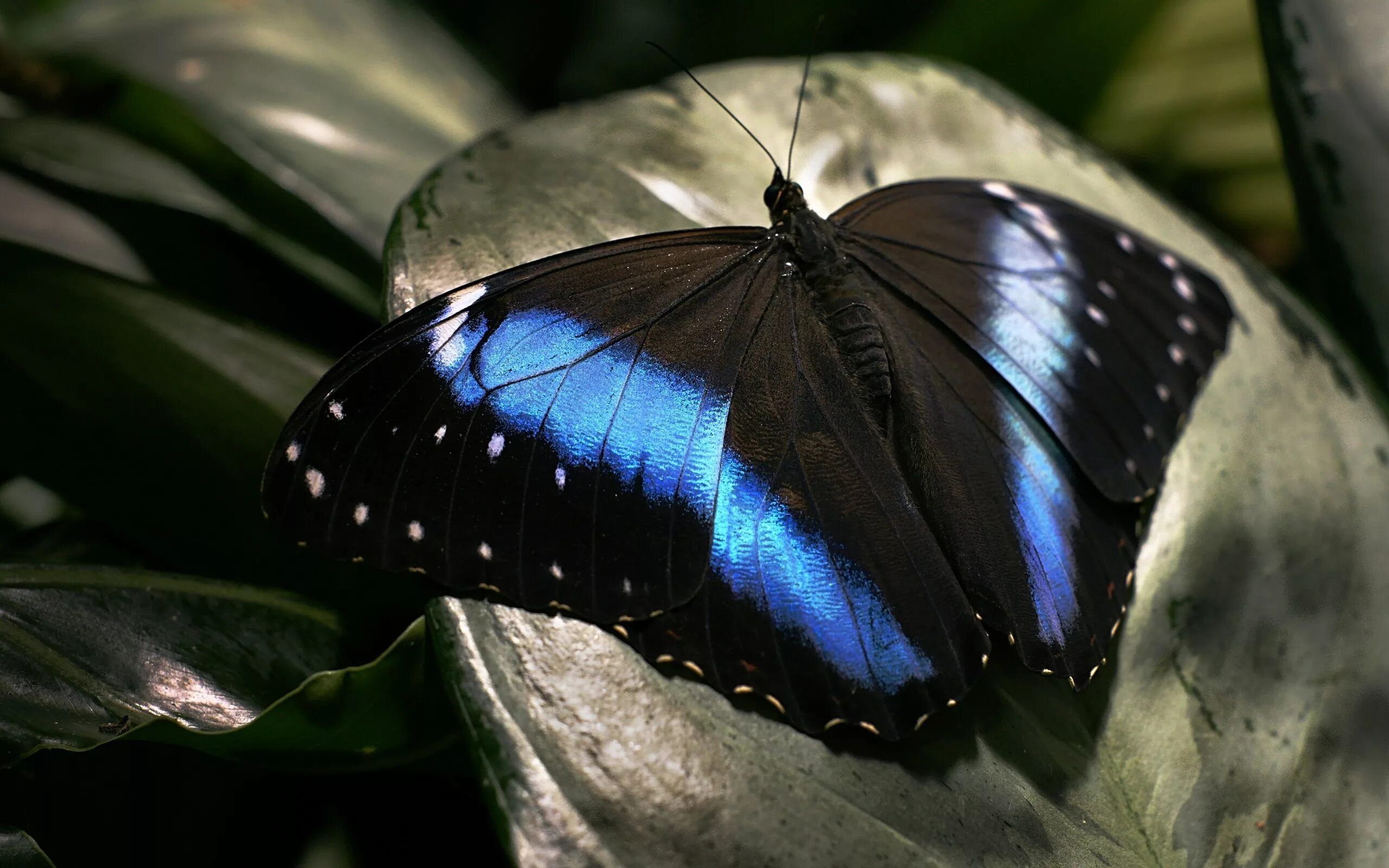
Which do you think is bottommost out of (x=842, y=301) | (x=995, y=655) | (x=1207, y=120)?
(x=995, y=655)

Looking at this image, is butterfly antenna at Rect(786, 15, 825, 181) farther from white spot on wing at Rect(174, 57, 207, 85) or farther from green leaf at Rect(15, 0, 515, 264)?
white spot on wing at Rect(174, 57, 207, 85)

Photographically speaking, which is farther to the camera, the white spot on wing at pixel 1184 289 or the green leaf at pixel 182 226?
the green leaf at pixel 182 226

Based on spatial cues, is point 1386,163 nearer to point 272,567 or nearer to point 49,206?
point 272,567

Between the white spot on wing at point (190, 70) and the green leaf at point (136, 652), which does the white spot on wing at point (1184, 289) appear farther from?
the white spot on wing at point (190, 70)

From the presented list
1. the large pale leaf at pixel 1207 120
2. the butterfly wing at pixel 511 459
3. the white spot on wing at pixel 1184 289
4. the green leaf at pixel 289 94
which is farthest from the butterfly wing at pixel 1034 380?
the large pale leaf at pixel 1207 120

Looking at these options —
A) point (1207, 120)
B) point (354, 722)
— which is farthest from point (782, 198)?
point (1207, 120)

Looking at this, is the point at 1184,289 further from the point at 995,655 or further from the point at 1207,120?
the point at 1207,120
